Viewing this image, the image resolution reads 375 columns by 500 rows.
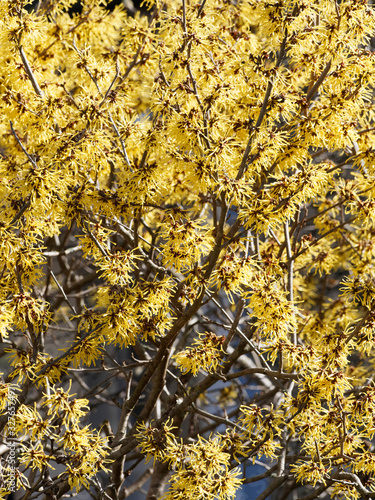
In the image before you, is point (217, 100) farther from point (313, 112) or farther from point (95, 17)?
point (95, 17)

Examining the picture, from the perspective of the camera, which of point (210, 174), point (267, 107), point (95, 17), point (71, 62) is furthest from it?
point (95, 17)

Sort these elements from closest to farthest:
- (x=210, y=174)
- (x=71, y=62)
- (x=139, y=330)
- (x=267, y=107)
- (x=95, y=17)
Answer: (x=210, y=174) → (x=267, y=107) → (x=139, y=330) → (x=71, y=62) → (x=95, y=17)

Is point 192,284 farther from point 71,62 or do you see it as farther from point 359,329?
point 71,62

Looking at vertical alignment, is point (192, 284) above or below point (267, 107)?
below

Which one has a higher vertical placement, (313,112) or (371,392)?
(313,112)

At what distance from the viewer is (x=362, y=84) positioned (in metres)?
2.70

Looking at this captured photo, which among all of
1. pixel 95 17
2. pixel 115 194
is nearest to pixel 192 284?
pixel 115 194

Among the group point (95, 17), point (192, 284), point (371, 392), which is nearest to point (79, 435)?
point (192, 284)

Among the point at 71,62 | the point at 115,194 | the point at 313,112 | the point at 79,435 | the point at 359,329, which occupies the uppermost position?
the point at 71,62

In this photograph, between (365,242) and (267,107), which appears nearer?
(267,107)

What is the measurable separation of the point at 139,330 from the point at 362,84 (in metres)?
1.63

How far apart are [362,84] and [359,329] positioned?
1.20m

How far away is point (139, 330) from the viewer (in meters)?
2.70

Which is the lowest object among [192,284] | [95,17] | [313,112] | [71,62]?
[192,284]
